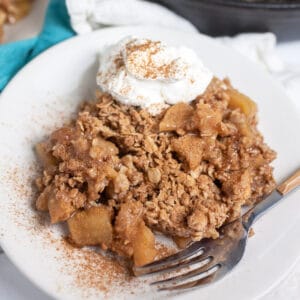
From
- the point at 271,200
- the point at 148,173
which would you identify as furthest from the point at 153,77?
the point at 271,200

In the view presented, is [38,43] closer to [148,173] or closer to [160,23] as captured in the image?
[160,23]

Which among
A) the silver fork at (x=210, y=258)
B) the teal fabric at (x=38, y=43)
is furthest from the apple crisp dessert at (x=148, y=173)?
the teal fabric at (x=38, y=43)

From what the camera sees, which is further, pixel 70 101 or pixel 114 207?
pixel 70 101

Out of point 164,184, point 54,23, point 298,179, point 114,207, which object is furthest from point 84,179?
point 54,23

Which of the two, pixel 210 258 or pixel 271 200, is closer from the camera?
pixel 210 258

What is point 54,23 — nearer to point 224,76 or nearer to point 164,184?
point 224,76

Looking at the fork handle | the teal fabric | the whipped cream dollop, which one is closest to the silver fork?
the fork handle

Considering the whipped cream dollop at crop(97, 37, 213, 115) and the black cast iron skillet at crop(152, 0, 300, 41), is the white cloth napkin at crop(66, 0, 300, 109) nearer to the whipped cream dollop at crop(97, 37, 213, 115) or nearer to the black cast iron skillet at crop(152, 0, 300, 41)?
the black cast iron skillet at crop(152, 0, 300, 41)
